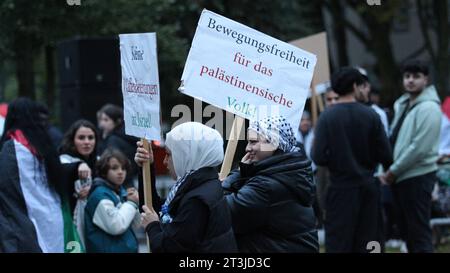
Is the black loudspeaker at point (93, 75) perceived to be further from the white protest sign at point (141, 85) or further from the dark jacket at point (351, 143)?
the white protest sign at point (141, 85)

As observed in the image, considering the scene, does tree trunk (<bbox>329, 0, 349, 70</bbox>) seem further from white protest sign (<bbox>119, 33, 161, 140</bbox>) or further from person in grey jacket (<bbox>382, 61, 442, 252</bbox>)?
white protest sign (<bbox>119, 33, 161, 140</bbox>)

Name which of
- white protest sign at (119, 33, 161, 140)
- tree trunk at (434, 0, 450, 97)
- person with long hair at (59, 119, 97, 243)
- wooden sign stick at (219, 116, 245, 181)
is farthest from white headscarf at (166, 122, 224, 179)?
tree trunk at (434, 0, 450, 97)

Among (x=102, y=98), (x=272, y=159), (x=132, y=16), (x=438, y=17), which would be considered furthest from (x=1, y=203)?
(x=438, y=17)

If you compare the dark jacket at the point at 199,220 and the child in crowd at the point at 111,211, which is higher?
the dark jacket at the point at 199,220

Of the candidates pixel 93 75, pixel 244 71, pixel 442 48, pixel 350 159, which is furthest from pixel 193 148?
pixel 442 48

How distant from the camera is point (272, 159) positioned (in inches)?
216

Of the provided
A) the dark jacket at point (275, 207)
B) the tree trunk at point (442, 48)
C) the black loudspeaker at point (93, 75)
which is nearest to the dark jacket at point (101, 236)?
the dark jacket at point (275, 207)

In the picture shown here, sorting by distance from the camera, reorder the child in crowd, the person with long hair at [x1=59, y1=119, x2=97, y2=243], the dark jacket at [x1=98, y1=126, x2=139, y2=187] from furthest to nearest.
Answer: the dark jacket at [x1=98, y1=126, x2=139, y2=187]
the person with long hair at [x1=59, y1=119, x2=97, y2=243]
the child in crowd

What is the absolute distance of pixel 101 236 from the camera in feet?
26.1

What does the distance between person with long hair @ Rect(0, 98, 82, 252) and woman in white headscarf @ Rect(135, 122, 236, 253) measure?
2.07 meters

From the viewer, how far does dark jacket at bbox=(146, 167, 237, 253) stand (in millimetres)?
4906

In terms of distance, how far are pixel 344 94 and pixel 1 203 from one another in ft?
10.3

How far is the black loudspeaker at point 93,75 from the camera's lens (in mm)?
12711
